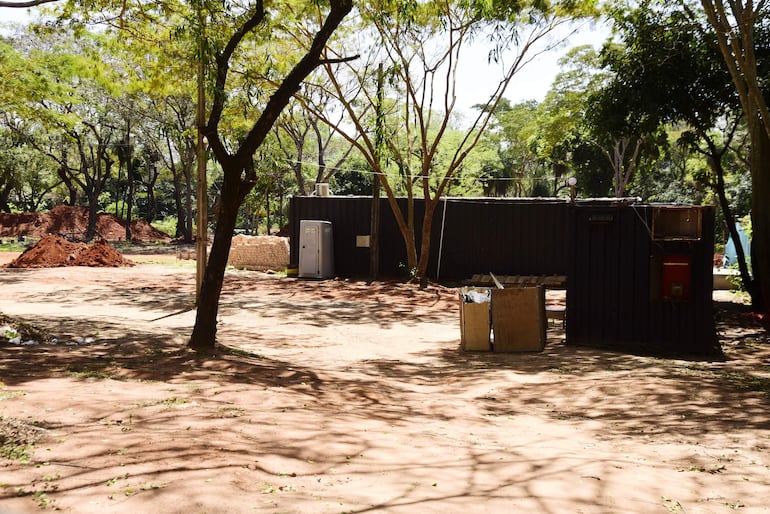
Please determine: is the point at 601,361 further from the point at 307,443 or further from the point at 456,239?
the point at 456,239

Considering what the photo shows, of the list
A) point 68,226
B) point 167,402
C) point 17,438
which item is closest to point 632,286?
point 167,402

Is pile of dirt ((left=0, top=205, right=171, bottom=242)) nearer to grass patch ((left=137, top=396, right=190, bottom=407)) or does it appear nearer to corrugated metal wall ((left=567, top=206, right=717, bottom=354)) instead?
corrugated metal wall ((left=567, top=206, right=717, bottom=354))

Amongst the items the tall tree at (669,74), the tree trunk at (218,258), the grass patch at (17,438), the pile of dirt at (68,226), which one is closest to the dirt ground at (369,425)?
the grass patch at (17,438)

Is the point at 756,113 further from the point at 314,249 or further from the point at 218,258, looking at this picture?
the point at 314,249

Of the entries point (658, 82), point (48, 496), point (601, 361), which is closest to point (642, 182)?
point (658, 82)

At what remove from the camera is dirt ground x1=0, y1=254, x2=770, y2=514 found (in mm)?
4023

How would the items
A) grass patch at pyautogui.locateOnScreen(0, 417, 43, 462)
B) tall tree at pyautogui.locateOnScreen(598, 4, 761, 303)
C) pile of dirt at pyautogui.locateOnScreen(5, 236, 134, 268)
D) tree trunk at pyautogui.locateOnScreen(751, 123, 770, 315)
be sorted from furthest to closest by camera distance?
pile of dirt at pyautogui.locateOnScreen(5, 236, 134, 268) < tall tree at pyautogui.locateOnScreen(598, 4, 761, 303) < tree trunk at pyautogui.locateOnScreen(751, 123, 770, 315) < grass patch at pyautogui.locateOnScreen(0, 417, 43, 462)

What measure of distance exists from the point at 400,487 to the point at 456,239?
18.9m

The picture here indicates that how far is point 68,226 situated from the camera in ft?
160

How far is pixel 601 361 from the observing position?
32.1ft

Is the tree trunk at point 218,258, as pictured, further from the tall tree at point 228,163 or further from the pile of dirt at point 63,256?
the pile of dirt at point 63,256

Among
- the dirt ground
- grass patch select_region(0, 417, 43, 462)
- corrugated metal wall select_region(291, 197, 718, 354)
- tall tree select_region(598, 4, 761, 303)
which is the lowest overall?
the dirt ground

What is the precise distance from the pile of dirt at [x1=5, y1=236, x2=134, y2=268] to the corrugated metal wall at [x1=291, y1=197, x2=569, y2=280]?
7.01m

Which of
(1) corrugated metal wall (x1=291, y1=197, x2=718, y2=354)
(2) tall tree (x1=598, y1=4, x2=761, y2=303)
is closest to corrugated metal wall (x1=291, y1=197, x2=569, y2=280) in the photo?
(2) tall tree (x1=598, y1=4, x2=761, y2=303)
